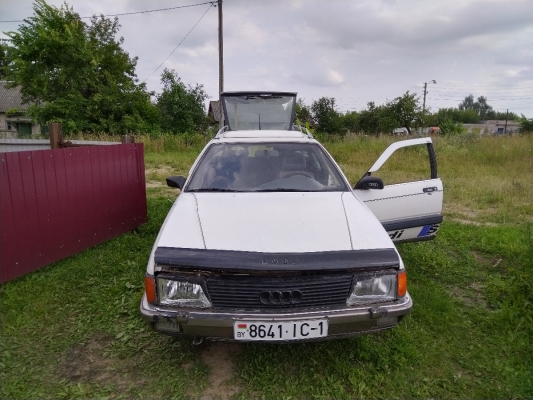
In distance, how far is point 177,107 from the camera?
73.7 ft

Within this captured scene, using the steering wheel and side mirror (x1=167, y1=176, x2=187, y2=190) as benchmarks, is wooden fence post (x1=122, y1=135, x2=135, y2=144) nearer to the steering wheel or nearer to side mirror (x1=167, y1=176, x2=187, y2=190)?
side mirror (x1=167, y1=176, x2=187, y2=190)

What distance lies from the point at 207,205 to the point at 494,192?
7.64m

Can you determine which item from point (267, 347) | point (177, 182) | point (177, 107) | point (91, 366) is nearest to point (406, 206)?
point (267, 347)

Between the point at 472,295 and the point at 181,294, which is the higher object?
the point at 181,294

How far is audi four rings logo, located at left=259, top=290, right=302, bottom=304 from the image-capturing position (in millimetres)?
2062

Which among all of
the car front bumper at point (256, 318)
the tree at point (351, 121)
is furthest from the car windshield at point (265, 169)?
the tree at point (351, 121)

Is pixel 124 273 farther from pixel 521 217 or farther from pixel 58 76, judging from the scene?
pixel 58 76

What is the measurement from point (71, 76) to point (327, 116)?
2217cm

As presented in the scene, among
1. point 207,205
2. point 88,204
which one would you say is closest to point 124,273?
point 88,204

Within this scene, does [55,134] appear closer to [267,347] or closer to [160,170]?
[267,347]

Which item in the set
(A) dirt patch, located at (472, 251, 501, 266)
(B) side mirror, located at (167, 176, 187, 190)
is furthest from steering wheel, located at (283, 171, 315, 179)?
(A) dirt patch, located at (472, 251, 501, 266)

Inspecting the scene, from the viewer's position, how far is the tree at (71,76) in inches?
787

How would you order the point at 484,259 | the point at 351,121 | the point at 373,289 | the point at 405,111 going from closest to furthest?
1. the point at 373,289
2. the point at 484,259
3. the point at 405,111
4. the point at 351,121

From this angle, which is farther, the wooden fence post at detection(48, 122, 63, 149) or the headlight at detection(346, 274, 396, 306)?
the wooden fence post at detection(48, 122, 63, 149)
